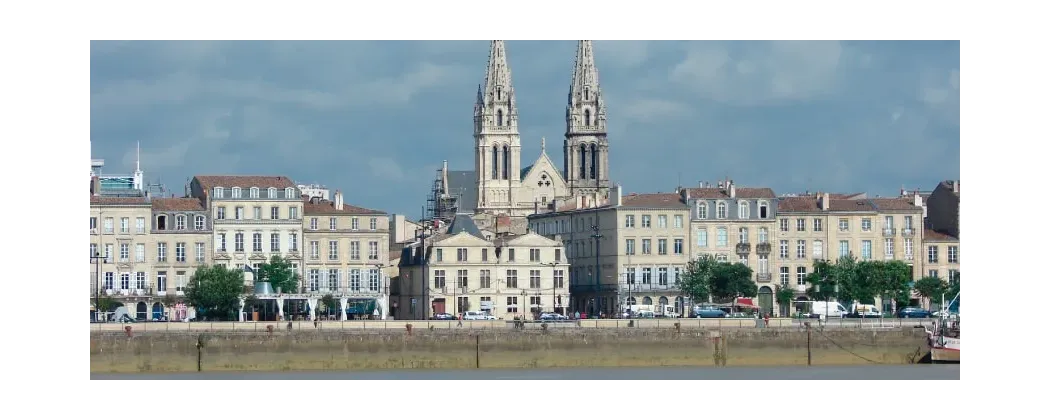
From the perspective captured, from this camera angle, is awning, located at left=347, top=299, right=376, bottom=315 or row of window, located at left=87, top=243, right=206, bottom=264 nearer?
row of window, located at left=87, top=243, right=206, bottom=264

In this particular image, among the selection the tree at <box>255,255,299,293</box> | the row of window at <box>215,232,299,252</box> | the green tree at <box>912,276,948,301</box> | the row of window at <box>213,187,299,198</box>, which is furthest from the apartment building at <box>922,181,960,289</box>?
the row of window at <box>213,187,299,198</box>

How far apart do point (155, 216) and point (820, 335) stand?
29.6 meters

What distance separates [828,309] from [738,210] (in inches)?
308

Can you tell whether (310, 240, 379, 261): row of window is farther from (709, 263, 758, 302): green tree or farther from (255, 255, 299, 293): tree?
(709, 263, 758, 302): green tree

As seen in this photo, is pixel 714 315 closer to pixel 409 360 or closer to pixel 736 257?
pixel 736 257

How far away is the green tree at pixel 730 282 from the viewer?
78.6 m

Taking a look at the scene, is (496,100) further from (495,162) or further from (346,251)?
(346,251)

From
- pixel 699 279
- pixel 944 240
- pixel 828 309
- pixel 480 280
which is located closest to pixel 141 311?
pixel 480 280

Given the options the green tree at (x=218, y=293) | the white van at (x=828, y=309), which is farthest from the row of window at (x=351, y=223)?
the white van at (x=828, y=309)

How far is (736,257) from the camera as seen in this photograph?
82.4 m

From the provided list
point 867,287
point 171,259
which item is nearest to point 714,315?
point 867,287

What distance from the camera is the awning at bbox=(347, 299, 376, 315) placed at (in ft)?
258

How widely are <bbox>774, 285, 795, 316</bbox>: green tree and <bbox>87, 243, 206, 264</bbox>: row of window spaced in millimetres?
21169

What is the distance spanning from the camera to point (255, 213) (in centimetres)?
7938
